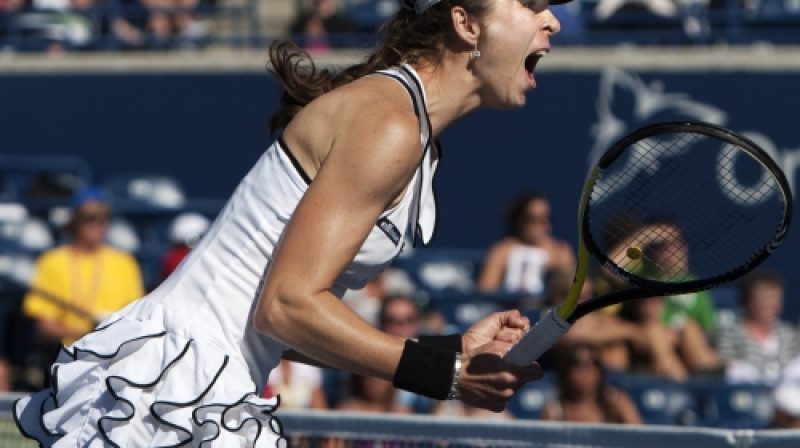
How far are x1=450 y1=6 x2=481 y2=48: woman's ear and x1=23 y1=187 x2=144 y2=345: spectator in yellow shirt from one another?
575 cm

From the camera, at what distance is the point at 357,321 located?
9.07 feet

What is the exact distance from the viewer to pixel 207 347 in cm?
287

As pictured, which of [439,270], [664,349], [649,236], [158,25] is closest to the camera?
[649,236]

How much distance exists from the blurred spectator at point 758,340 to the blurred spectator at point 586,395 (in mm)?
809

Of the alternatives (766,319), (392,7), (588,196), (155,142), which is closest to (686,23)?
(392,7)

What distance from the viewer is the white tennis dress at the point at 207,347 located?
282cm

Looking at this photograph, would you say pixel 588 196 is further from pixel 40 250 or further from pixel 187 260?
pixel 40 250

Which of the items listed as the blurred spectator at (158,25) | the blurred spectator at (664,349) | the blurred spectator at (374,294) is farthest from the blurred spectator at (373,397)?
the blurred spectator at (158,25)

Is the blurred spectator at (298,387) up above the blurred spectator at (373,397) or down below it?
below

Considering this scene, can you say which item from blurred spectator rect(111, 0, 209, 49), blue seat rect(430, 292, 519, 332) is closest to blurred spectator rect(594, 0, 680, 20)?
blue seat rect(430, 292, 519, 332)

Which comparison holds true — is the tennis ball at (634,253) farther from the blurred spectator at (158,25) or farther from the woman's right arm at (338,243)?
the blurred spectator at (158,25)

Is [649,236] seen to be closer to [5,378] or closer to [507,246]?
[507,246]

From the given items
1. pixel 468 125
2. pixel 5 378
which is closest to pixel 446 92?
pixel 5 378

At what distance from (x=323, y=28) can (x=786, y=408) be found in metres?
5.65
